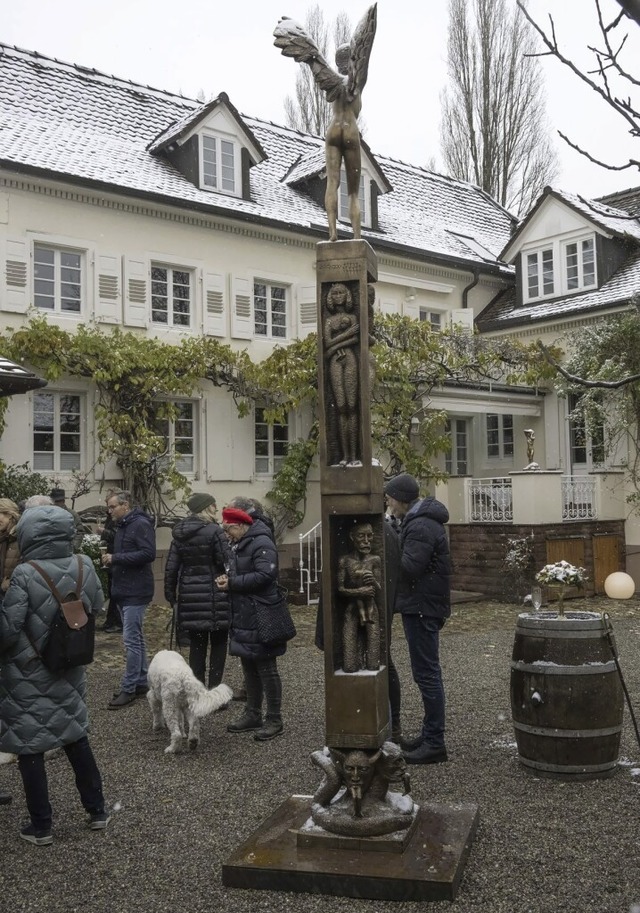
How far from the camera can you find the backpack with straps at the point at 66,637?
4.66 meters

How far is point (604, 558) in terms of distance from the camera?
16359 millimetres

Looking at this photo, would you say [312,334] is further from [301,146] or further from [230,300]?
[301,146]

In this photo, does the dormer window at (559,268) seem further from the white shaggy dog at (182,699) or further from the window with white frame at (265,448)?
the white shaggy dog at (182,699)

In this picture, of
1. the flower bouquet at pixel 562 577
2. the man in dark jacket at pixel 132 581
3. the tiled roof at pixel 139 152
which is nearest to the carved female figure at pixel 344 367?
the flower bouquet at pixel 562 577

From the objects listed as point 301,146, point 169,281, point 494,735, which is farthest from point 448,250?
point 494,735

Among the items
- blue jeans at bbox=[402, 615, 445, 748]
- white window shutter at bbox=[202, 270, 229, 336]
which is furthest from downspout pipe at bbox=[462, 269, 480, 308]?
blue jeans at bbox=[402, 615, 445, 748]

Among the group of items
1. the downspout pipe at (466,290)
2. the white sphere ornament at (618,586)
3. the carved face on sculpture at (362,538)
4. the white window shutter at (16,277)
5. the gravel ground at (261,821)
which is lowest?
the gravel ground at (261,821)

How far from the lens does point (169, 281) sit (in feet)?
52.6

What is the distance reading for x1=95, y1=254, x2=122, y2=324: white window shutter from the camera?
15.0m

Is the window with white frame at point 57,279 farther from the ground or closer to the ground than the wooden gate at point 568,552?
farther from the ground

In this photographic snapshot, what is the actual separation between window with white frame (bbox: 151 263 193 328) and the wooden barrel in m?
11.4

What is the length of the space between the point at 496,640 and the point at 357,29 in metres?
8.26

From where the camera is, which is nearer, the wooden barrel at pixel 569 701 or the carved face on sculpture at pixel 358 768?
the carved face on sculpture at pixel 358 768

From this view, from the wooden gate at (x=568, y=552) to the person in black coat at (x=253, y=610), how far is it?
30.1ft
